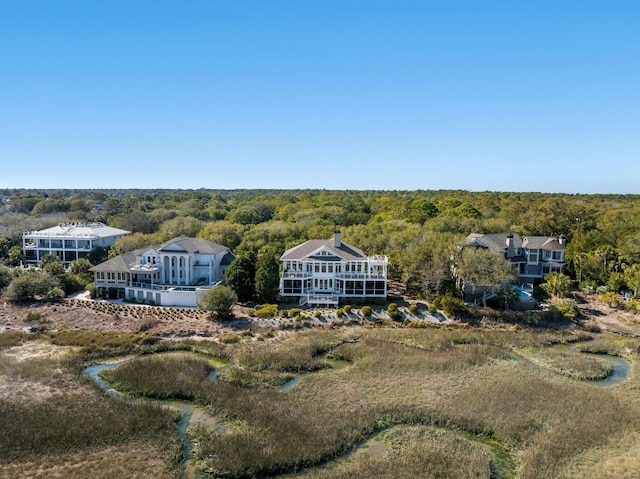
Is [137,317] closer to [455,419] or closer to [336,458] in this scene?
[336,458]

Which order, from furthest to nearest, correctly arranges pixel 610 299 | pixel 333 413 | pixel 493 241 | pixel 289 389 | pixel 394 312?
pixel 493 241, pixel 610 299, pixel 394 312, pixel 289 389, pixel 333 413

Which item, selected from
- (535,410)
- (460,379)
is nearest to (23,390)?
(460,379)

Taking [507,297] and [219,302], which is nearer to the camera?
[219,302]

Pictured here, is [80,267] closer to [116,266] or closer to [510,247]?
[116,266]

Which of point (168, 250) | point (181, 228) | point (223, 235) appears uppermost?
point (181, 228)

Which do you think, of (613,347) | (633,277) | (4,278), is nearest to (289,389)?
(613,347)

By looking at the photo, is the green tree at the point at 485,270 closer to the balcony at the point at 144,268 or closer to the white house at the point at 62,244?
the balcony at the point at 144,268
